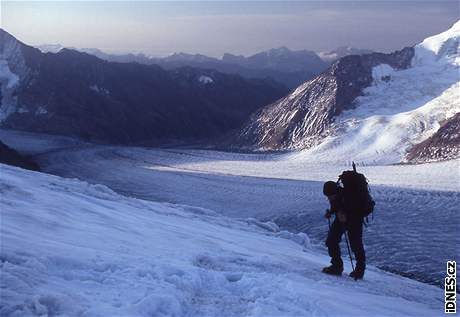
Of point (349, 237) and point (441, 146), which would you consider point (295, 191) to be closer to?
point (441, 146)

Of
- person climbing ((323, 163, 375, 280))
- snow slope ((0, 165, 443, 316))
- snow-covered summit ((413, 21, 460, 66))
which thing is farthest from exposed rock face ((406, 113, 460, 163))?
person climbing ((323, 163, 375, 280))

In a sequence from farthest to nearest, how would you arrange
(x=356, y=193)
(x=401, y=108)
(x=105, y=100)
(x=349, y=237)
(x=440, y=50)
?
(x=105, y=100) < (x=440, y=50) < (x=401, y=108) < (x=349, y=237) < (x=356, y=193)

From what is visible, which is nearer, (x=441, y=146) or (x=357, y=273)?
(x=357, y=273)

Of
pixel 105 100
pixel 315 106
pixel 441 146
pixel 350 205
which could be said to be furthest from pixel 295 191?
pixel 105 100

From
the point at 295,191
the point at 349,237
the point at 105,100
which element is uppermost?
the point at 105,100

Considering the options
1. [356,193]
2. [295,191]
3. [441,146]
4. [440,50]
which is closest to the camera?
[356,193]

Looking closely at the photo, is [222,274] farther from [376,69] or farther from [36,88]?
[36,88]

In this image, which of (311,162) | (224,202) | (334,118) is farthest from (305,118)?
(224,202)
